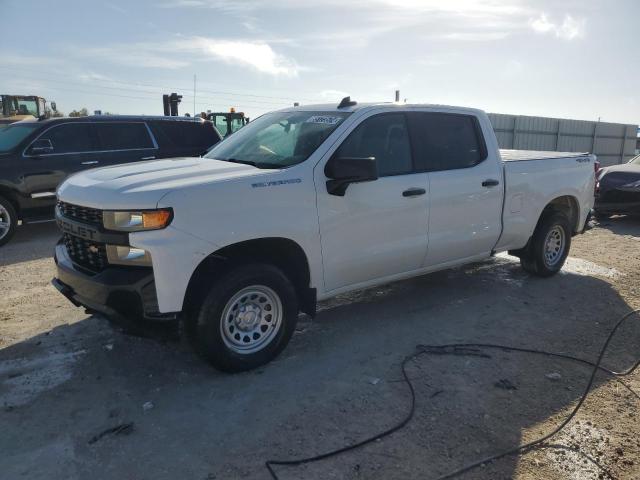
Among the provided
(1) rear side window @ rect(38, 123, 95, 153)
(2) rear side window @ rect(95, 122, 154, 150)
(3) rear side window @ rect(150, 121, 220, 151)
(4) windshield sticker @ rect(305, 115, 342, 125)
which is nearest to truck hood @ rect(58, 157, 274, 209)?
(4) windshield sticker @ rect(305, 115, 342, 125)

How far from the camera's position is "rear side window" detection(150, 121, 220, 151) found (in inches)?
374

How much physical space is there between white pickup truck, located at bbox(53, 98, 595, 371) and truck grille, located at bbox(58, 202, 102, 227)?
0.01 meters

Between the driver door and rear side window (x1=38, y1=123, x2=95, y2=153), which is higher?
rear side window (x1=38, y1=123, x2=95, y2=153)

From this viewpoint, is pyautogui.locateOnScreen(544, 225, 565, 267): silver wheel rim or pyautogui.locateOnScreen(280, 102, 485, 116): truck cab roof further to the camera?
pyautogui.locateOnScreen(544, 225, 565, 267): silver wheel rim

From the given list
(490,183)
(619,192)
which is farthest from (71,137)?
(619,192)

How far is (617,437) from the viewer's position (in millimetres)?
3209

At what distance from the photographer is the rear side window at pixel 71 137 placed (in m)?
8.50

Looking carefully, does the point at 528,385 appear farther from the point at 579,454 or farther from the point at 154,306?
the point at 154,306

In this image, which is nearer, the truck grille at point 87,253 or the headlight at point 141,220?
the headlight at point 141,220

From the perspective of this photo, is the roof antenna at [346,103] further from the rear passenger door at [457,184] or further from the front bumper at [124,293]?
the front bumper at [124,293]

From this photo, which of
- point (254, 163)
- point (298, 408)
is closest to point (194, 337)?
point (298, 408)

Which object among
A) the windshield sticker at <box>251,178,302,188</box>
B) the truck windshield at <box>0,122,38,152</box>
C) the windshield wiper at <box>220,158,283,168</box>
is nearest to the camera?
the windshield sticker at <box>251,178,302,188</box>

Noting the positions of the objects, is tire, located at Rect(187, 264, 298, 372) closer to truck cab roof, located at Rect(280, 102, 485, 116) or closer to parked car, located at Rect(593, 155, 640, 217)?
truck cab roof, located at Rect(280, 102, 485, 116)

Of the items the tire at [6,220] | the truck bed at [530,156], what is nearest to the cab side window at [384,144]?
the truck bed at [530,156]
